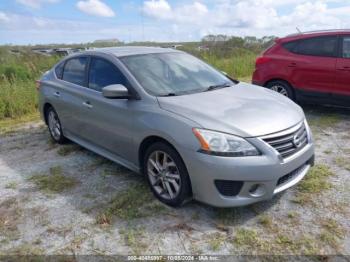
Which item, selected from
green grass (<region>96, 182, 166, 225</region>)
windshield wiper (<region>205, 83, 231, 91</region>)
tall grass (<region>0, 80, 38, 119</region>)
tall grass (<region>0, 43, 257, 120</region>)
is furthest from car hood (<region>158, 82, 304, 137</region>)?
tall grass (<region>0, 43, 257, 120</region>)

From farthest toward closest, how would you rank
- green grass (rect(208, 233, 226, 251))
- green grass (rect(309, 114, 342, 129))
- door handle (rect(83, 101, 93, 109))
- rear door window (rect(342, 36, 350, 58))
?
rear door window (rect(342, 36, 350, 58)) → green grass (rect(309, 114, 342, 129)) → door handle (rect(83, 101, 93, 109)) → green grass (rect(208, 233, 226, 251))

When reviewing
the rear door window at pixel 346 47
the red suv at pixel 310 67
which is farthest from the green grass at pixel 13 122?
the rear door window at pixel 346 47

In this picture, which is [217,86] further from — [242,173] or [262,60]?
[262,60]

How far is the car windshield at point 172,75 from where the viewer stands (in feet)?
13.1

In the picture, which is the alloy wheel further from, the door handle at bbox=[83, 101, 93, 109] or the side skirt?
the door handle at bbox=[83, 101, 93, 109]

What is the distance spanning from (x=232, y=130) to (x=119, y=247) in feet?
4.85

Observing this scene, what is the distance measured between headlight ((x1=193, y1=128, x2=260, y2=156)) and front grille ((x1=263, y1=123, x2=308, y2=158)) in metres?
0.20

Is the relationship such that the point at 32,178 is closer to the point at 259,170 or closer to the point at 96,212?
the point at 96,212

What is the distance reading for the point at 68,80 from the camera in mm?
5316

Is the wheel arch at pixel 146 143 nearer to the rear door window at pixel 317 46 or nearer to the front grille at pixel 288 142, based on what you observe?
the front grille at pixel 288 142

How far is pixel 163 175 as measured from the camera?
3662 mm

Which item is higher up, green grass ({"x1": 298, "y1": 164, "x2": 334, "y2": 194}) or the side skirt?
the side skirt

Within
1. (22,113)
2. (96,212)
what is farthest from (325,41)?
(22,113)

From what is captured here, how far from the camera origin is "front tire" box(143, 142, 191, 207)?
134 inches
